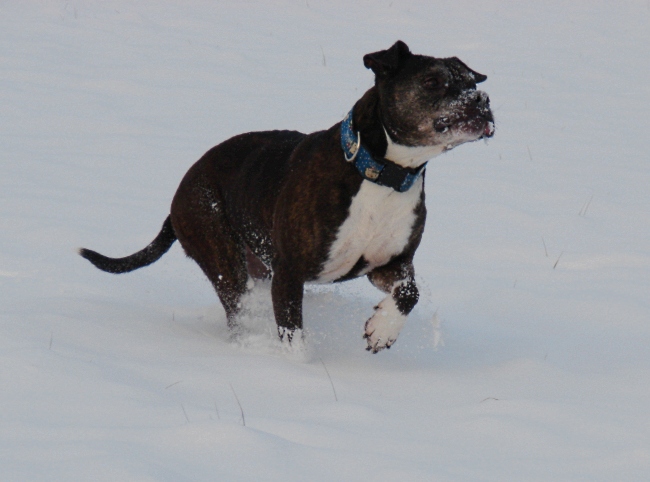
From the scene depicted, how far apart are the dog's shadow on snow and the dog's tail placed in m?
0.44

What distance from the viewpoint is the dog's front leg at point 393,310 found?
15.8ft

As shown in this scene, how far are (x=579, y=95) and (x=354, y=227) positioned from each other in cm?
765

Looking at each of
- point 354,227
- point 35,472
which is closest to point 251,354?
point 354,227

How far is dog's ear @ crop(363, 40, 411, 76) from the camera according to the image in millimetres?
4691

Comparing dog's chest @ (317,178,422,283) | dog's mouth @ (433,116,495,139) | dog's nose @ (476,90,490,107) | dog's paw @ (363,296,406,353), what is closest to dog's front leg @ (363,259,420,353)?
dog's paw @ (363,296,406,353)

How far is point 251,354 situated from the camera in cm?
469

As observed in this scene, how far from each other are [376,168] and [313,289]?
1781 mm

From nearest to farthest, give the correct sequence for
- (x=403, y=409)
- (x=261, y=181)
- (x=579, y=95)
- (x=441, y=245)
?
(x=403, y=409), (x=261, y=181), (x=441, y=245), (x=579, y=95)

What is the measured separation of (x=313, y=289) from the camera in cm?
627

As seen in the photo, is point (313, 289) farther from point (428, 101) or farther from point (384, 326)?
point (428, 101)

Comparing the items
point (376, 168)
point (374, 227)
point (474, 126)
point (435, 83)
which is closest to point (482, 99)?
point (474, 126)

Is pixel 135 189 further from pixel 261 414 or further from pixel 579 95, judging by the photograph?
pixel 579 95

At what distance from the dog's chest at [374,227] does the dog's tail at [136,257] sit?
4.33 ft

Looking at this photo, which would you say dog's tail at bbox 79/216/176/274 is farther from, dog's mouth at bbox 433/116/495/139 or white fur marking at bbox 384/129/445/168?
dog's mouth at bbox 433/116/495/139
